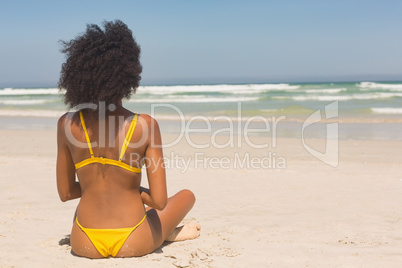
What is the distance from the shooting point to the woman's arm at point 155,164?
294 centimetres

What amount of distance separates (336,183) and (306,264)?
3177mm

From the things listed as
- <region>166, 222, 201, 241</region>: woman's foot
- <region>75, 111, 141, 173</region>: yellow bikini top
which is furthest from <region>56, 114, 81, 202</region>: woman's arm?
<region>166, 222, 201, 241</region>: woman's foot

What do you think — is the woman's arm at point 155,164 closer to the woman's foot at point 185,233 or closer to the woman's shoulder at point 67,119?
the woman's shoulder at point 67,119

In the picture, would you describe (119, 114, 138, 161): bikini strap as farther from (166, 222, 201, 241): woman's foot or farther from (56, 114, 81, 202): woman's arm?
(166, 222, 201, 241): woman's foot

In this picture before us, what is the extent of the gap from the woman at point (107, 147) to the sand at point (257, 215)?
0.24 metres

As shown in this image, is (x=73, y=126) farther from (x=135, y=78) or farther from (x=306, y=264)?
(x=306, y=264)

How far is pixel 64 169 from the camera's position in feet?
10.2

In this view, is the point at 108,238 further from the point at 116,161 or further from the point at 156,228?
the point at 116,161

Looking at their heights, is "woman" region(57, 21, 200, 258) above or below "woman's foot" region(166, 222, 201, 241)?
above

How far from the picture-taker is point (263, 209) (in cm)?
500

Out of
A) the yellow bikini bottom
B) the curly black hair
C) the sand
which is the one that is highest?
the curly black hair

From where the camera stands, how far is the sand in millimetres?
3373

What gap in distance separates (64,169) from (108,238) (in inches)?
21.9

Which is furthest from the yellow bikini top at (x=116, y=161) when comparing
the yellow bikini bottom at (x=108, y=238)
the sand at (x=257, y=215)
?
the sand at (x=257, y=215)
